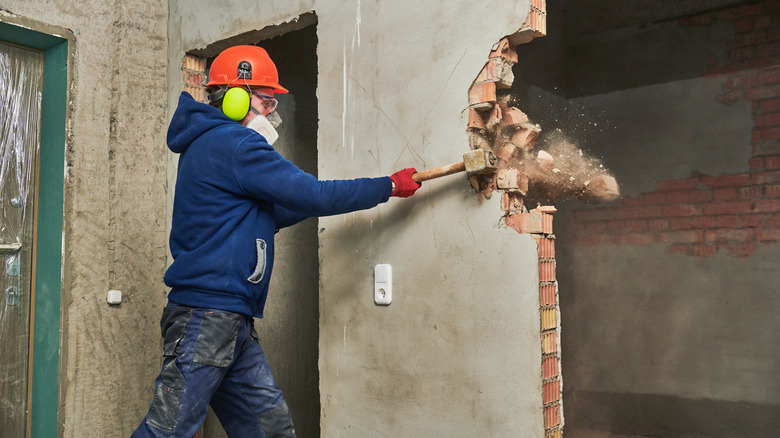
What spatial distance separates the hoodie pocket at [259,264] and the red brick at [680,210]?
3663 mm

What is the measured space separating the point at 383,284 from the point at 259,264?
1.90 feet

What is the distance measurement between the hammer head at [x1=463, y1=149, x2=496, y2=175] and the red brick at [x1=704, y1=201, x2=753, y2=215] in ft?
10.2

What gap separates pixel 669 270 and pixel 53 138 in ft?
13.9

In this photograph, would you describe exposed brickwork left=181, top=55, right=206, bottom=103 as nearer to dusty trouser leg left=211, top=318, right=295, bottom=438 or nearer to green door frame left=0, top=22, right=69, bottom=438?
green door frame left=0, top=22, right=69, bottom=438

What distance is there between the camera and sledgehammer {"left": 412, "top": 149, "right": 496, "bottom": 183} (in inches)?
87.1

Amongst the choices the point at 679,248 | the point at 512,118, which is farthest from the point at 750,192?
the point at 512,118

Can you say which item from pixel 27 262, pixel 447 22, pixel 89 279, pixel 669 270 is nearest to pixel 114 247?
pixel 89 279

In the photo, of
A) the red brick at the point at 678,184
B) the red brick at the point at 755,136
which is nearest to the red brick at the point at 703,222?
the red brick at the point at 678,184

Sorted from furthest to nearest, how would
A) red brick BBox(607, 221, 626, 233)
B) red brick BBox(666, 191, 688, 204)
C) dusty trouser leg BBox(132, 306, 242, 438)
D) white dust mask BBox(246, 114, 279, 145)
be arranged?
red brick BBox(607, 221, 626, 233) → red brick BBox(666, 191, 688, 204) → white dust mask BBox(246, 114, 279, 145) → dusty trouser leg BBox(132, 306, 242, 438)

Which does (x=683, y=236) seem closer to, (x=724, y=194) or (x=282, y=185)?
(x=724, y=194)

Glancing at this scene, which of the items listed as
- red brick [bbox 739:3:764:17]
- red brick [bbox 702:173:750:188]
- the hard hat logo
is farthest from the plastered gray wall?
red brick [bbox 739:3:764:17]

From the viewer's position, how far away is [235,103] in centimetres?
234

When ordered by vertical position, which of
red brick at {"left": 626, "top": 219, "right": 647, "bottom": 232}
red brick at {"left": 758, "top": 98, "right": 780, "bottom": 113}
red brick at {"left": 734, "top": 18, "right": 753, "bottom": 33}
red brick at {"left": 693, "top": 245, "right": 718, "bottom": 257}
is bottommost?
red brick at {"left": 693, "top": 245, "right": 718, "bottom": 257}

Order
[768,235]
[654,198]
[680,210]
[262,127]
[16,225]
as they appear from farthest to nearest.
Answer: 1. [654,198]
2. [680,210]
3. [768,235]
4. [16,225]
5. [262,127]
